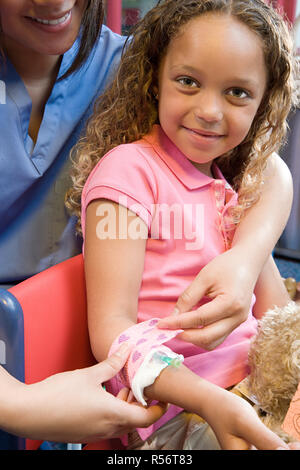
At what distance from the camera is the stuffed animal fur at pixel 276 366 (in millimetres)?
620

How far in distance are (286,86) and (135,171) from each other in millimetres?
254

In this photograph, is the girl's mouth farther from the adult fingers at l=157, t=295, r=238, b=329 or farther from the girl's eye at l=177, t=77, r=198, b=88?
the adult fingers at l=157, t=295, r=238, b=329

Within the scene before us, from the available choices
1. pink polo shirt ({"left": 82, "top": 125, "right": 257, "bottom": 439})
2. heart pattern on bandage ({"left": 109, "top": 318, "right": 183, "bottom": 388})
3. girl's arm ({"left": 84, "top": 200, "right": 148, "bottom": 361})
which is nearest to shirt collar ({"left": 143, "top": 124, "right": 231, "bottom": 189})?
pink polo shirt ({"left": 82, "top": 125, "right": 257, "bottom": 439})

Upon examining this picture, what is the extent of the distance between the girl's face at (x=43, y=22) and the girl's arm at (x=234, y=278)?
13.6 inches

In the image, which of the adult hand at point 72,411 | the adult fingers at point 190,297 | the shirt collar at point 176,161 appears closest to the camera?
the adult hand at point 72,411

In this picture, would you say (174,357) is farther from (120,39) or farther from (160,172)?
(120,39)

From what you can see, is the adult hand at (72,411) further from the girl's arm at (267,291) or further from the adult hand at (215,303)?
the girl's arm at (267,291)

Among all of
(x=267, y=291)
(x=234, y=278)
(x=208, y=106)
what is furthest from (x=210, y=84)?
(x=267, y=291)

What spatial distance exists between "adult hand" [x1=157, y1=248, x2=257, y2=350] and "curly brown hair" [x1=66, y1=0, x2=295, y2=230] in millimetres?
123

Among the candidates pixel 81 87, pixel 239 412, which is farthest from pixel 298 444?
pixel 81 87

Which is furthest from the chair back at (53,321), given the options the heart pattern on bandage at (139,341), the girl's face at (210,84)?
the girl's face at (210,84)

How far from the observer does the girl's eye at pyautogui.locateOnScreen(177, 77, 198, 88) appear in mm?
673

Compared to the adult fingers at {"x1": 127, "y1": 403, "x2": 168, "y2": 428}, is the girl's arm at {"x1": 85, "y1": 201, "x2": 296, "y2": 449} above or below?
above

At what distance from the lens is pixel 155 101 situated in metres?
0.79
